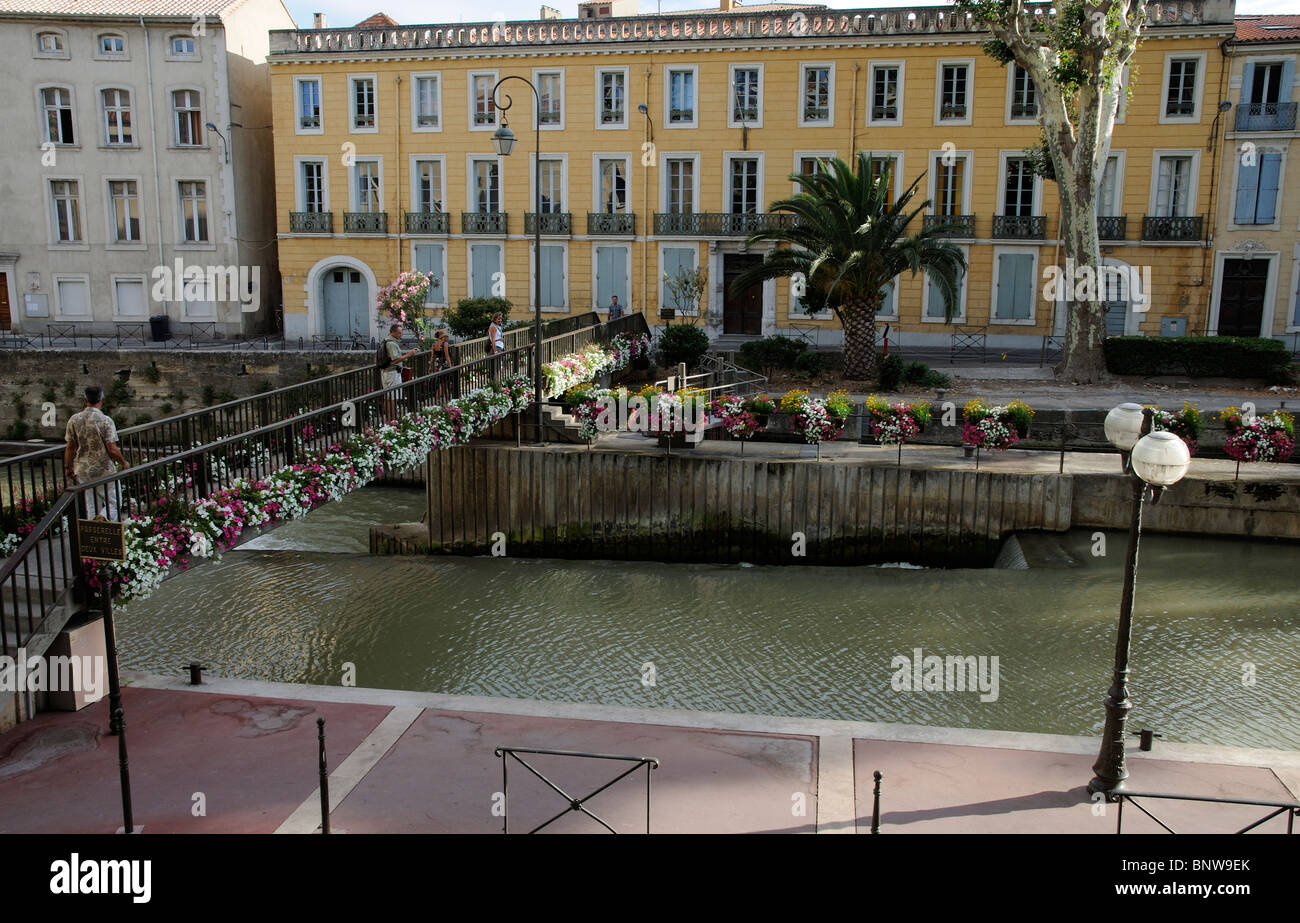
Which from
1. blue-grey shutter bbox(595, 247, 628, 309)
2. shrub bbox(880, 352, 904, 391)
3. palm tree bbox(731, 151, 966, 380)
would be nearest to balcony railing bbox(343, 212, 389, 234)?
blue-grey shutter bbox(595, 247, 628, 309)

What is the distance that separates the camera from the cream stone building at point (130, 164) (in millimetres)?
33281

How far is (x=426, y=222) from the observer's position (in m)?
33.5

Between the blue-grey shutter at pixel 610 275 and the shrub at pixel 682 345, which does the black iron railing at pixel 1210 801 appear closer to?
the shrub at pixel 682 345

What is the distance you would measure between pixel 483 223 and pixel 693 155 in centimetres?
698

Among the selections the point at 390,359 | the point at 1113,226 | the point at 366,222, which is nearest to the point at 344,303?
the point at 366,222

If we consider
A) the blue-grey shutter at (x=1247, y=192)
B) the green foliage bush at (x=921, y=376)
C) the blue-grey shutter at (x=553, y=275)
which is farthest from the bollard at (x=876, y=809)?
the blue-grey shutter at (x=1247, y=192)

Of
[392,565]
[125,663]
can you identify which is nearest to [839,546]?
[392,565]

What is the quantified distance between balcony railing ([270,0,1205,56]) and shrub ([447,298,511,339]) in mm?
9328

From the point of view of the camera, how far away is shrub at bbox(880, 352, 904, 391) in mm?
23672

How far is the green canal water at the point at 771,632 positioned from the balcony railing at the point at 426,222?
16838 millimetres

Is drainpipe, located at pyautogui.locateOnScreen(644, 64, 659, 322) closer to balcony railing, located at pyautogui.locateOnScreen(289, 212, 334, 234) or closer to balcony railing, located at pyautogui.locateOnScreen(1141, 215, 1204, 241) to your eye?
balcony railing, located at pyautogui.locateOnScreen(289, 212, 334, 234)

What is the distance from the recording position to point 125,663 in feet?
45.1

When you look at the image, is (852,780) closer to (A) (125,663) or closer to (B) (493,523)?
(A) (125,663)
